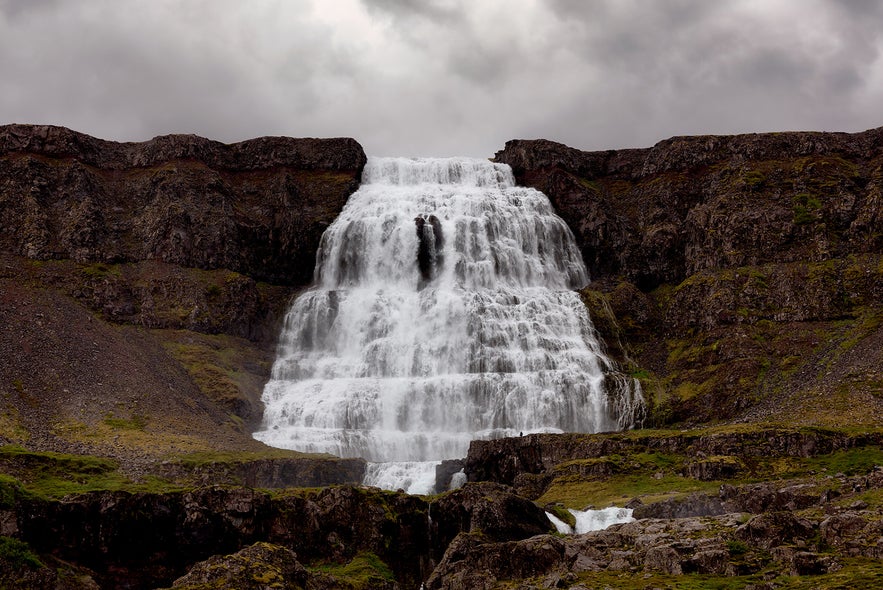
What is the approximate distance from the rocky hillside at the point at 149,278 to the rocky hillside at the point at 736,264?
3413 cm

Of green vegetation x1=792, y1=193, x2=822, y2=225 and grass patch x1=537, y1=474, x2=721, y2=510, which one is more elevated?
green vegetation x1=792, y1=193, x2=822, y2=225

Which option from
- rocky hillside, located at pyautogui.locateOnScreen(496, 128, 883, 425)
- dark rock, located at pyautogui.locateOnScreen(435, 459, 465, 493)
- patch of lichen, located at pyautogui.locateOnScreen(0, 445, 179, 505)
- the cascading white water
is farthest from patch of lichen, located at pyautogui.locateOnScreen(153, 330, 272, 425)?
rocky hillside, located at pyautogui.locateOnScreen(496, 128, 883, 425)

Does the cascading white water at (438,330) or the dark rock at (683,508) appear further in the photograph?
the cascading white water at (438,330)

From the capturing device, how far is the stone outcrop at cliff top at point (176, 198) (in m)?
95.6

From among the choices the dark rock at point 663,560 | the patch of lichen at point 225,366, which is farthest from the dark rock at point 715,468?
the patch of lichen at point 225,366

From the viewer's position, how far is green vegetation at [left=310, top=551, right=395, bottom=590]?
34.2 m

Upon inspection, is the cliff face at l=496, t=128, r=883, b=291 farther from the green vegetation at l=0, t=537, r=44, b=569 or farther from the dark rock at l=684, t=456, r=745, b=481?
the green vegetation at l=0, t=537, r=44, b=569

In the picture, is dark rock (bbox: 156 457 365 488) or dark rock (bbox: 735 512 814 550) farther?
dark rock (bbox: 156 457 365 488)

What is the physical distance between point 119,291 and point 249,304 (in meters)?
14.1

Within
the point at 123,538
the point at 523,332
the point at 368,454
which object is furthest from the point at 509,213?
the point at 123,538

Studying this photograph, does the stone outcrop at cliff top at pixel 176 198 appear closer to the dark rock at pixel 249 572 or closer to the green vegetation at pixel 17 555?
the green vegetation at pixel 17 555

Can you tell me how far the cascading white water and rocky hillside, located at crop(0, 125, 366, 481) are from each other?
14.9ft

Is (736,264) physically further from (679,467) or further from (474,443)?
(474,443)

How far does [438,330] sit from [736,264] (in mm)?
34461
